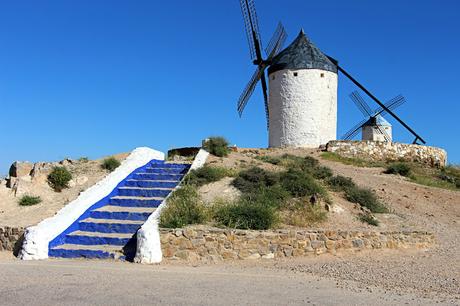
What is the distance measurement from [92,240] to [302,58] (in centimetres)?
1787

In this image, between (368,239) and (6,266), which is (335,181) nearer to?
(368,239)

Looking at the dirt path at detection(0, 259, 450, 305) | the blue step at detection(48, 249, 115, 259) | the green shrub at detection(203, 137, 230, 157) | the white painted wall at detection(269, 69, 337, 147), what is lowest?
the dirt path at detection(0, 259, 450, 305)

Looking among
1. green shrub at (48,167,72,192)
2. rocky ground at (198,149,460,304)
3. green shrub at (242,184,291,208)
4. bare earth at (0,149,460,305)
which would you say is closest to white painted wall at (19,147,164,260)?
bare earth at (0,149,460,305)

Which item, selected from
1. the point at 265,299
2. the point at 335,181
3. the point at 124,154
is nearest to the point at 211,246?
the point at 265,299

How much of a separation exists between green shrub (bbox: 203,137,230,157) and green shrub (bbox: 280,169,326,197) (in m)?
4.22

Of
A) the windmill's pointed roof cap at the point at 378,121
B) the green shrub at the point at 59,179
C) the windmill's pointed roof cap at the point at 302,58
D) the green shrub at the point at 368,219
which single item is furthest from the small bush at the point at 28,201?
the windmill's pointed roof cap at the point at 378,121

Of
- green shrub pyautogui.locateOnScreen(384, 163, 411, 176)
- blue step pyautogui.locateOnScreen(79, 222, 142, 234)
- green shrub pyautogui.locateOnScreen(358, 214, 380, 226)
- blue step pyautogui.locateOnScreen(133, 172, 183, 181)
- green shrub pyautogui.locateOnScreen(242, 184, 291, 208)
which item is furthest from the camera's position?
green shrub pyautogui.locateOnScreen(384, 163, 411, 176)

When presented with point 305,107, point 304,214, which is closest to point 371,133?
point 305,107

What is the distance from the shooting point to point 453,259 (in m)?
9.34

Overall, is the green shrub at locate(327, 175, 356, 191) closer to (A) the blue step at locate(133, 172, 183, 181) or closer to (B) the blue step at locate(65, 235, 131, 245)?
(A) the blue step at locate(133, 172, 183, 181)

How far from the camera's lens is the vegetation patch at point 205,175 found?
12383 mm

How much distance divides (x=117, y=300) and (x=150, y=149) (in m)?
10.1

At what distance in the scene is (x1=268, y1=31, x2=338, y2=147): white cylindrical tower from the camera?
24562mm

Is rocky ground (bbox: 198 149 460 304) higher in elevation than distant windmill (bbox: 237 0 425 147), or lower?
lower
